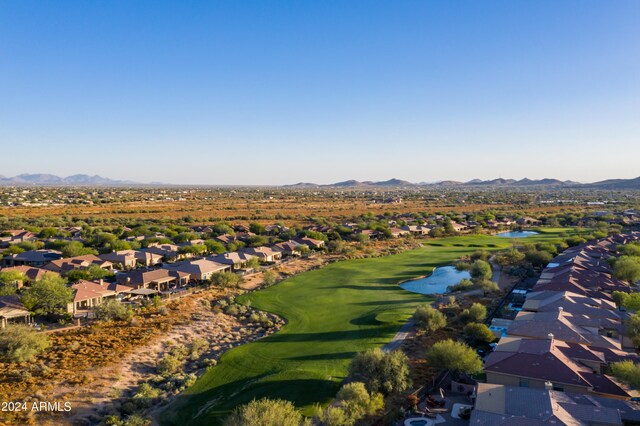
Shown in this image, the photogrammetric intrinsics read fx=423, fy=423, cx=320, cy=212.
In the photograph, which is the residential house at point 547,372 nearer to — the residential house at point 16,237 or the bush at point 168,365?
the bush at point 168,365

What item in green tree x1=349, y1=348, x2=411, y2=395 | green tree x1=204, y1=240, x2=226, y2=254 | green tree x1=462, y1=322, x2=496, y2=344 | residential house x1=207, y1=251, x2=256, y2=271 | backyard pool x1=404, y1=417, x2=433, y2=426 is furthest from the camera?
green tree x1=204, y1=240, x2=226, y2=254

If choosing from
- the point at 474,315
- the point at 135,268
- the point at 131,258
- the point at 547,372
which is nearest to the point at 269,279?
the point at 135,268

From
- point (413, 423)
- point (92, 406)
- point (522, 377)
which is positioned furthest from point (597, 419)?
point (92, 406)

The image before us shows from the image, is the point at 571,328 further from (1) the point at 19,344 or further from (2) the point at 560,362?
(1) the point at 19,344

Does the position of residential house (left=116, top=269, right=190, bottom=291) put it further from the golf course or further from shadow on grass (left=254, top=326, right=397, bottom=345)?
shadow on grass (left=254, top=326, right=397, bottom=345)

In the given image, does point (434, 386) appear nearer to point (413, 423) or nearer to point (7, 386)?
point (413, 423)

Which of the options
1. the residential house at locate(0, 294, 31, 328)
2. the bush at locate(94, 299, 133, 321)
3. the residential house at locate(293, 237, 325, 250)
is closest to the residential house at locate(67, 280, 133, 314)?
the bush at locate(94, 299, 133, 321)
